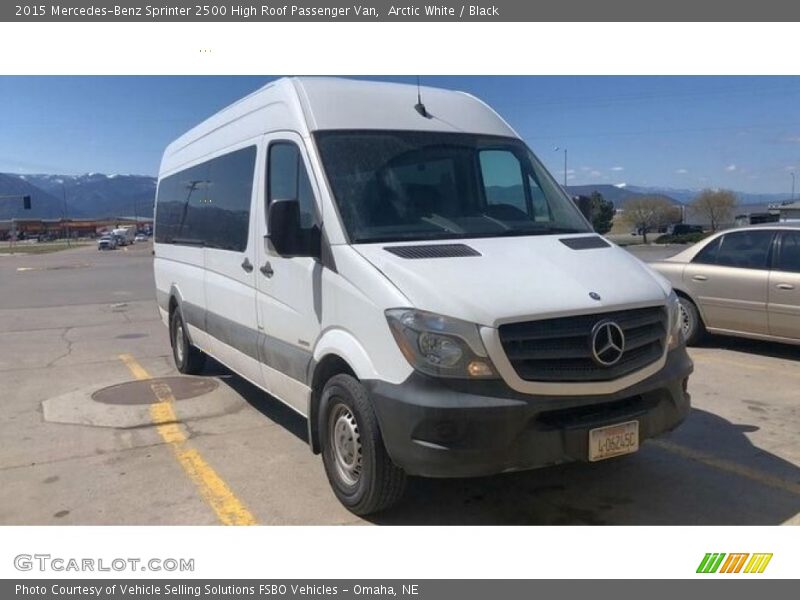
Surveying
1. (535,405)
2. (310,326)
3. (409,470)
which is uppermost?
(310,326)

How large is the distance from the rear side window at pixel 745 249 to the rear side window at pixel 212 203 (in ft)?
19.8

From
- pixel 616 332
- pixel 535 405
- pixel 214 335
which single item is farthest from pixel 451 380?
pixel 214 335

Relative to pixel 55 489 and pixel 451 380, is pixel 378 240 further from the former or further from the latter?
pixel 55 489

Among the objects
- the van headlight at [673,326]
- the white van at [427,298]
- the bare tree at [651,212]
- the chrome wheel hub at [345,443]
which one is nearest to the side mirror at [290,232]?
the white van at [427,298]

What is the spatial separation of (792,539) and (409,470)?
2128 millimetres

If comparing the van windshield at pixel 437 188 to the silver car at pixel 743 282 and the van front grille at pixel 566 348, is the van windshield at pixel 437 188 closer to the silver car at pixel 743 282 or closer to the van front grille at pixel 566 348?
the van front grille at pixel 566 348

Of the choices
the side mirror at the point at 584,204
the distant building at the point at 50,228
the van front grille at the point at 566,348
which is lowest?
the distant building at the point at 50,228

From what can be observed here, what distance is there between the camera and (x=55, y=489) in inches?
188

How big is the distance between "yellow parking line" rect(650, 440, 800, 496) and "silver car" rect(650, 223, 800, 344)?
351 centimetres

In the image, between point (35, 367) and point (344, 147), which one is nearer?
point (344, 147)

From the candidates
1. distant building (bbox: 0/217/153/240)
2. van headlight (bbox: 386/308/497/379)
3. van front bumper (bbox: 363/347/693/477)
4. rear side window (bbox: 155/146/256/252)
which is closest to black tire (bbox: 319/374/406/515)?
van front bumper (bbox: 363/347/693/477)

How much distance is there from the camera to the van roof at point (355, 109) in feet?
15.7

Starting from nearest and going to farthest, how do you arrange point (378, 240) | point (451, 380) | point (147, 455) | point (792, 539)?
1. point (451, 380)
2. point (792, 539)
3. point (378, 240)
4. point (147, 455)

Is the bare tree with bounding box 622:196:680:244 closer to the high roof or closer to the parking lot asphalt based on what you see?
the parking lot asphalt
